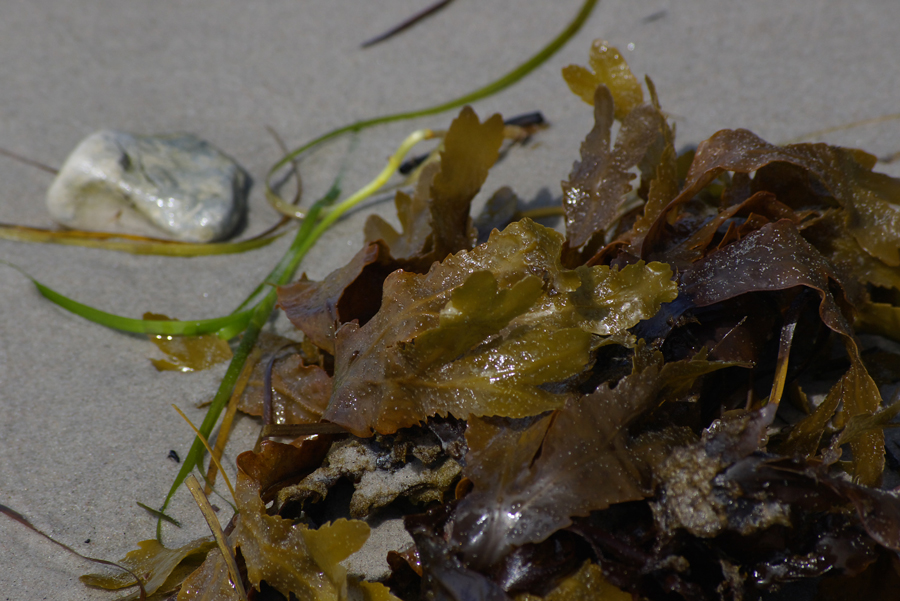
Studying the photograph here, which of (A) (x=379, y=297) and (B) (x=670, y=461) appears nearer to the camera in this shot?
(B) (x=670, y=461)

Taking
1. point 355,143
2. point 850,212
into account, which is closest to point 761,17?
point 850,212

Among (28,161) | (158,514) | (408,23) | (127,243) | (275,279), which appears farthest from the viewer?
(408,23)

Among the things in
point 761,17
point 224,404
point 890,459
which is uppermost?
point 761,17

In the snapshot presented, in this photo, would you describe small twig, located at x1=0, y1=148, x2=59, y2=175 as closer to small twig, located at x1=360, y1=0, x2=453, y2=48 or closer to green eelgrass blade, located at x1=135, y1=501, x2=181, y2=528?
small twig, located at x1=360, y1=0, x2=453, y2=48

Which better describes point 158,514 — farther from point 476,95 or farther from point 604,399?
point 476,95

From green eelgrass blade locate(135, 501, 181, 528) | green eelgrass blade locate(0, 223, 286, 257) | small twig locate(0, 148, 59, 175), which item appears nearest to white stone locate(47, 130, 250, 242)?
green eelgrass blade locate(0, 223, 286, 257)

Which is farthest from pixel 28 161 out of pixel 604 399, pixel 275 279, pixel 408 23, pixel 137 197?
pixel 604 399

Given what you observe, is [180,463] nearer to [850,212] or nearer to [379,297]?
[379,297]
